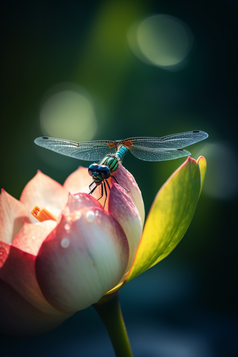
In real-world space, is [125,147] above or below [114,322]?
above

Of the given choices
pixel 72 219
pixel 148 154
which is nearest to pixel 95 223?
pixel 72 219

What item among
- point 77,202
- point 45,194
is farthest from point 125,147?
point 77,202

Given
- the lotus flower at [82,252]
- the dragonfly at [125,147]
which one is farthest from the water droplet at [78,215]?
the dragonfly at [125,147]

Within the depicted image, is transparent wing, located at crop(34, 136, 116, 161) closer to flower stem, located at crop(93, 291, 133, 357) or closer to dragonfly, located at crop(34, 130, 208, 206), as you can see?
dragonfly, located at crop(34, 130, 208, 206)

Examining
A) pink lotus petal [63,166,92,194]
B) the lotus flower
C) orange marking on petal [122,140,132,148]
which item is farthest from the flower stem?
orange marking on petal [122,140,132,148]

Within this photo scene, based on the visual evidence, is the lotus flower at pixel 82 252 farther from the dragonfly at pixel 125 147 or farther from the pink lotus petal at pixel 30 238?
the dragonfly at pixel 125 147

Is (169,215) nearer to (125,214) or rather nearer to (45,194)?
(125,214)

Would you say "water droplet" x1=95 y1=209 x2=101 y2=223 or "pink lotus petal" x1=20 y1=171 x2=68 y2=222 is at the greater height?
"water droplet" x1=95 y1=209 x2=101 y2=223
